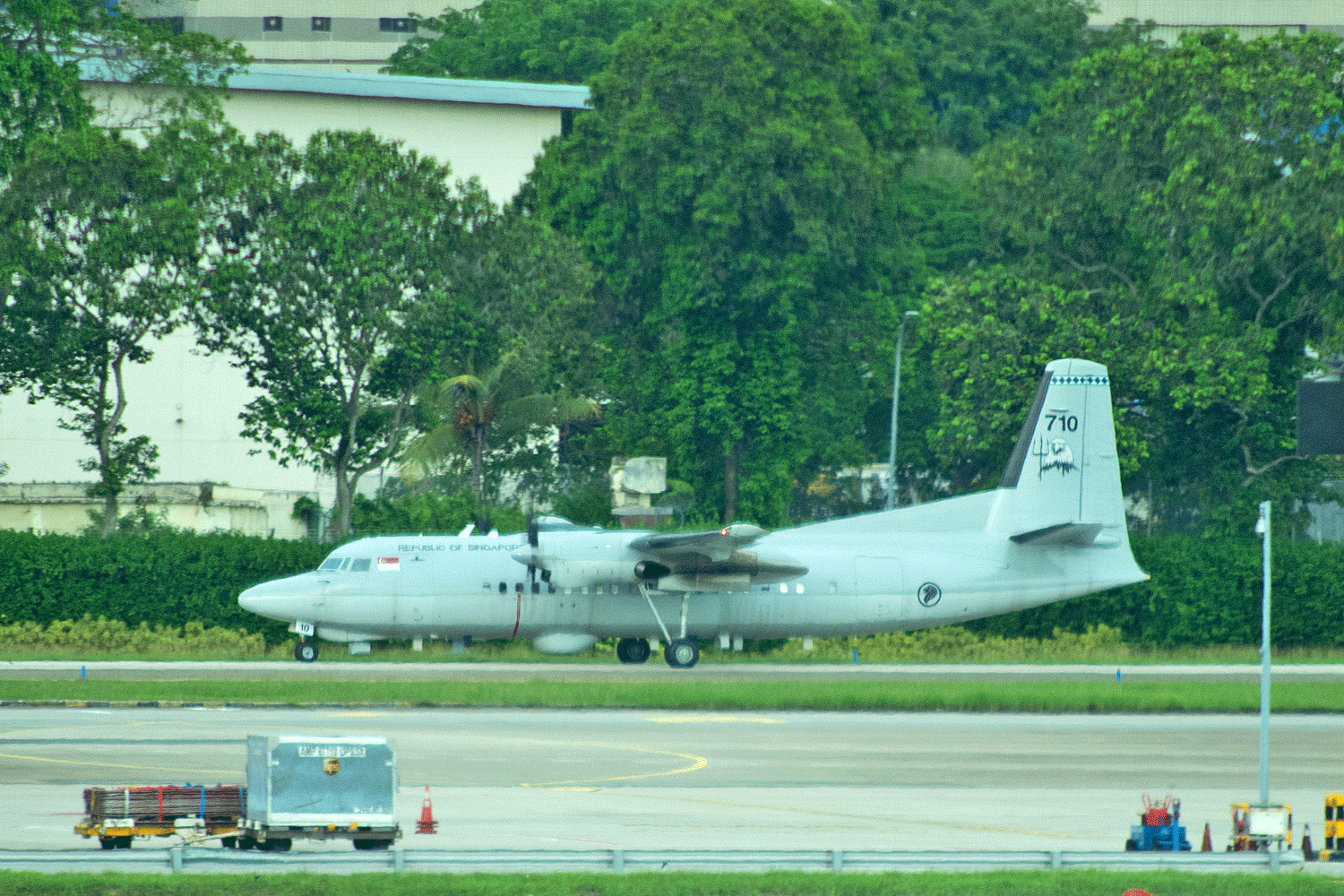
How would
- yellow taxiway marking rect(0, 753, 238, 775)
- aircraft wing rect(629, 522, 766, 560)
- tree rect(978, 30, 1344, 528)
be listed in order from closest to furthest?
yellow taxiway marking rect(0, 753, 238, 775), aircraft wing rect(629, 522, 766, 560), tree rect(978, 30, 1344, 528)

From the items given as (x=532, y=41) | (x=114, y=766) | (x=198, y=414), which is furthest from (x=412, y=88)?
(x=114, y=766)

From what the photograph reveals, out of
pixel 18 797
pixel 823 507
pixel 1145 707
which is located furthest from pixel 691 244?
pixel 18 797

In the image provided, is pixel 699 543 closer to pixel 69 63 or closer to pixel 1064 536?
pixel 1064 536

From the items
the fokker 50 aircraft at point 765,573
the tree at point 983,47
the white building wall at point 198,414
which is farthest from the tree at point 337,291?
the tree at point 983,47

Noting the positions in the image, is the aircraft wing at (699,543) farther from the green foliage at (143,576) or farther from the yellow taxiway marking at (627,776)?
the green foliage at (143,576)

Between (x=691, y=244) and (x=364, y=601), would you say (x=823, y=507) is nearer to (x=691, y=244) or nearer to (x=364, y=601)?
(x=691, y=244)

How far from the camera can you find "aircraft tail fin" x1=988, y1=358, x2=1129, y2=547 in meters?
34.5

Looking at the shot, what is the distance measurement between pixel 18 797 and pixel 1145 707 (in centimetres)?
1837

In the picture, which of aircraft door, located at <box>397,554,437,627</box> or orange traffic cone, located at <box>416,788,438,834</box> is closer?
orange traffic cone, located at <box>416,788,438,834</box>

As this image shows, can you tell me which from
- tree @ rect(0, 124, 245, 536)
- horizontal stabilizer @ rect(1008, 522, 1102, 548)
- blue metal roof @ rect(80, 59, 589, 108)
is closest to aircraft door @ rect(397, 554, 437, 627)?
tree @ rect(0, 124, 245, 536)

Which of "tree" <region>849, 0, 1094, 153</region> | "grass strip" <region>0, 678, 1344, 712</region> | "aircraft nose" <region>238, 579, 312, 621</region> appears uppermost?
"tree" <region>849, 0, 1094, 153</region>

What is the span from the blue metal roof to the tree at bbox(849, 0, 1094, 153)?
17.4 meters

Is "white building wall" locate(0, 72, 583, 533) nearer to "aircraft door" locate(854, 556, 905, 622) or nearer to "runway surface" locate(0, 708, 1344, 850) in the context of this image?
"aircraft door" locate(854, 556, 905, 622)

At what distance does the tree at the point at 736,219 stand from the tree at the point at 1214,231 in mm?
6836
